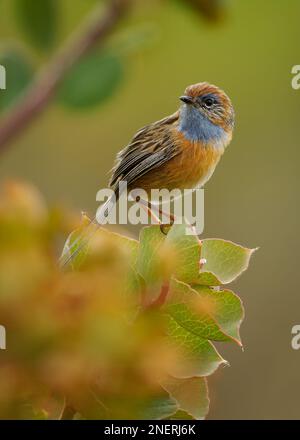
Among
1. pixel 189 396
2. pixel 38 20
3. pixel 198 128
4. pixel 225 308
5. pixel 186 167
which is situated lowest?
pixel 189 396

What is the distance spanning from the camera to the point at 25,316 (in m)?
0.68

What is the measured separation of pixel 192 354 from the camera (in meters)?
1.23

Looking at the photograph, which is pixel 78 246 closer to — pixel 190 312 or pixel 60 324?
pixel 190 312

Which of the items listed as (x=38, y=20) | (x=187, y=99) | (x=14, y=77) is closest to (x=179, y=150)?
(x=187, y=99)

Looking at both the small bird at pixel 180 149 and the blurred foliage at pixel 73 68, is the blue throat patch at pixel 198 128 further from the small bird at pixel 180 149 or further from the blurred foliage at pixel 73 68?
the blurred foliage at pixel 73 68

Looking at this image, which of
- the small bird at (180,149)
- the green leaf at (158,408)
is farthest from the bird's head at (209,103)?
the green leaf at (158,408)

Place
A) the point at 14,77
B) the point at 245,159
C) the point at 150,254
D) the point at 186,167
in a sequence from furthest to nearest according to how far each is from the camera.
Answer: the point at 245,159 → the point at 186,167 → the point at 14,77 → the point at 150,254

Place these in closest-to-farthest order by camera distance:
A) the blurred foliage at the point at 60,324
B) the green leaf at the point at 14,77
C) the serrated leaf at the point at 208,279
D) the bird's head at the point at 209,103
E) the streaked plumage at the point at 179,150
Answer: the blurred foliage at the point at 60,324 < the serrated leaf at the point at 208,279 < the green leaf at the point at 14,77 < the bird's head at the point at 209,103 < the streaked plumage at the point at 179,150

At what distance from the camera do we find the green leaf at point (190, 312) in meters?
1.18

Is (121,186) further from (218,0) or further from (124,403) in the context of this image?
(124,403)

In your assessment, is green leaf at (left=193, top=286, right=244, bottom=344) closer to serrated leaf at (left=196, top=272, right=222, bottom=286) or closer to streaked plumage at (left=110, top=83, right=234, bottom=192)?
serrated leaf at (left=196, top=272, right=222, bottom=286)

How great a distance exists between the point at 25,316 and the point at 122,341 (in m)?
0.08

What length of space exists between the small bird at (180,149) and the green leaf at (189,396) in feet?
3.25

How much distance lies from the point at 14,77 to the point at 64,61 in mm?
245
